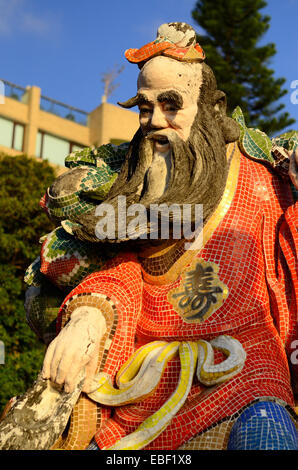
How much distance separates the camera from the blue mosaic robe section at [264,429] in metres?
3.26

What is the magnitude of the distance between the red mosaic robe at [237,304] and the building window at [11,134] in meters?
18.2

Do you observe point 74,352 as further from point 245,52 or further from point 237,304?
point 245,52

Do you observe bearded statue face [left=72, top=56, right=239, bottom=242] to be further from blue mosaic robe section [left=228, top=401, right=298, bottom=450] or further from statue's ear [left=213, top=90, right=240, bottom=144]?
blue mosaic robe section [left=228, top=401, right=298, bottom=450]

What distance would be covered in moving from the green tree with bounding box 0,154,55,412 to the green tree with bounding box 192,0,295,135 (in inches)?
168

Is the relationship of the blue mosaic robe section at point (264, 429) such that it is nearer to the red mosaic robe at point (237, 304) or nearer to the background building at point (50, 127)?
the red mosaic robe at point (237, 304)

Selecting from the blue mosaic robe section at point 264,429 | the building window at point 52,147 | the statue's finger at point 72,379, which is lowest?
the blue mosaic robe section at point 264,429

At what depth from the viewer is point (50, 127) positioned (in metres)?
22.6

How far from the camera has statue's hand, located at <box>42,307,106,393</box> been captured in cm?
372

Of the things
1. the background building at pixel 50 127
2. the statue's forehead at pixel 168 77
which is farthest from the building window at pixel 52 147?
the statue's forehead at pixel 168 77

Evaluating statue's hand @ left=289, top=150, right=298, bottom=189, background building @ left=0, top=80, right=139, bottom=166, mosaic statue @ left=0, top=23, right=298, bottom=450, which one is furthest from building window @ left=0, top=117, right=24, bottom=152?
statue's hand @ left=289, top=150, right=298, bottom=189

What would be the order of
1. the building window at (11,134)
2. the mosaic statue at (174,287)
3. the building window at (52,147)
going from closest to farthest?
the mosaic statue at (174,287), the building window at (11,134), the building window at (52,147)

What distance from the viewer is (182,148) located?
13.8ft

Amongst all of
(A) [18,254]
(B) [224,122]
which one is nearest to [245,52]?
(A) [18,254]
